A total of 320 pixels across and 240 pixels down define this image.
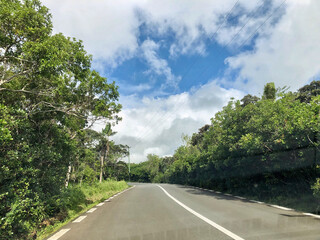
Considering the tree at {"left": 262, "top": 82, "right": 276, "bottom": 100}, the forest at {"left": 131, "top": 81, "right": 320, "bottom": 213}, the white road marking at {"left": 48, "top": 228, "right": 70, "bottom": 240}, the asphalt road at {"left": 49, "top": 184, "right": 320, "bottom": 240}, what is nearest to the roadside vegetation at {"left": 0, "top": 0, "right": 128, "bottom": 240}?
the white road marking at {"left": 48, "top": 228, "right": 70, "bottom": 240}

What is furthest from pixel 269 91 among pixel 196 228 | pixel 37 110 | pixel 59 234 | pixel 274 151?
pixel 59 234

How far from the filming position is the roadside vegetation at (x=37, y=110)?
18.6 feet

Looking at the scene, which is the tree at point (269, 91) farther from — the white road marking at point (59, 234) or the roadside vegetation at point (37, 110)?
the white road marking at point (59, 234)

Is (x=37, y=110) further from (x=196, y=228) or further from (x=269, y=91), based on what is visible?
(x=269, y=91)

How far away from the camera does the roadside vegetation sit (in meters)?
5.66

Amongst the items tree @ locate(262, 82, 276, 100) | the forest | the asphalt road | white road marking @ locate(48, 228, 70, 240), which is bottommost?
white road marking @ locate(48, 228, 70, 240)

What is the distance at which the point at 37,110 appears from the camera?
799 centimetres

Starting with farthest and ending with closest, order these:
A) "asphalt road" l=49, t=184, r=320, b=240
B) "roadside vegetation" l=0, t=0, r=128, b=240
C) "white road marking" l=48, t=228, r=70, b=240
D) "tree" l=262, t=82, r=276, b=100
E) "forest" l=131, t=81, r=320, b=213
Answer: "tree" l=262, t=82, r=276, b=100, "forest" l=131, t=81, r=320, b=213, "roadside vegetation" l=0, t=0, r=128, b=240, "white road marking" l=48, t=228, r=70, b=240, "asphalt road" l=49, t=184, r=320, b=240

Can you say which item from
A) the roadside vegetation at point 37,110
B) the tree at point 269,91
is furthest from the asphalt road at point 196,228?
the tree at point 269,91

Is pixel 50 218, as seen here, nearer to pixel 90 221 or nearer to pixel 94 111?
pixel 90 221

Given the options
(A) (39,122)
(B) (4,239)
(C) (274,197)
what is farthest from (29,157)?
(C) (274,197)

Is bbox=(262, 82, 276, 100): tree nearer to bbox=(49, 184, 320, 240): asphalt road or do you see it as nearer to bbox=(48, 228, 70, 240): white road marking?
bbox=(49, 184, 320, 240): asphalt road

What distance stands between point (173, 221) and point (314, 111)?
23.9 feet

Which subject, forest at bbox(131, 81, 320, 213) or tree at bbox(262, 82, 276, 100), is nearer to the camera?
forest at bbox(131, 81, 320, 213)
